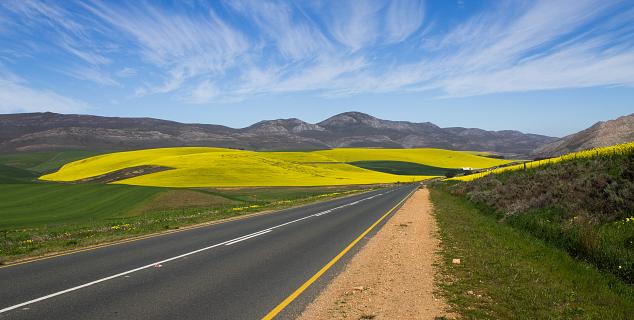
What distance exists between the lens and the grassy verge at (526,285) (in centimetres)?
713

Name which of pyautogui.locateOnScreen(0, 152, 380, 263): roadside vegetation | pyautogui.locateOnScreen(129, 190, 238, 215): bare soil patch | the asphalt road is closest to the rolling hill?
pyautogui.locateOnScreen(0, 152, 380, 263): roadside vegetation

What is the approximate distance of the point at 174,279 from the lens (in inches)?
385

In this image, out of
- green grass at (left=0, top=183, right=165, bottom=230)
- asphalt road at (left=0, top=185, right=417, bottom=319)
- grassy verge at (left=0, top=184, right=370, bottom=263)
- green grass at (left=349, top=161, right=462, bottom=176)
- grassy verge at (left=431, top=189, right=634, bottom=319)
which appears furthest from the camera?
green grass at (left=349, top=161, right=462, bottom=176)

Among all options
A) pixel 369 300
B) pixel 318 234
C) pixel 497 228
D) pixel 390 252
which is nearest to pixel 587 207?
pixel 497 228

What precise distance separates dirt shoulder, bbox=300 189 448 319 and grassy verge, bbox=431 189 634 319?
45 centimetres

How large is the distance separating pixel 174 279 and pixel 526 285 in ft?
25.0

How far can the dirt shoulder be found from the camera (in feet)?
24.2

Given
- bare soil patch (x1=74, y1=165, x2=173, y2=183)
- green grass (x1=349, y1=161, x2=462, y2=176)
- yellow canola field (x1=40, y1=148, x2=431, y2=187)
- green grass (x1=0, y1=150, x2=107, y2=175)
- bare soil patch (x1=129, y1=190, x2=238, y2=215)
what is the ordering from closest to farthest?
bare soil patch (x1=129, y1=190, x2=238, y2=215) → yellow canola field (x1=40, y1=148, x2=431, y2=187) → bare soil patch (x1=74, y1=165, x2=173, y2=183) → green grass (x1=349, y1=161, x2=462, y2=176) → green grass (x1=0, y1=150, x2=107, y2=175)

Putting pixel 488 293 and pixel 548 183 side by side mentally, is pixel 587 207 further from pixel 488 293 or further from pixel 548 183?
pixel 488 293

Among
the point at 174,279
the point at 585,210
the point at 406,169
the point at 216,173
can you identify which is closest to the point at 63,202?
the point at 216,173

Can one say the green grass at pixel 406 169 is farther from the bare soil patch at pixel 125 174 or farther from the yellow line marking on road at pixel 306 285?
the yellow line marking on road at pixel 306 285

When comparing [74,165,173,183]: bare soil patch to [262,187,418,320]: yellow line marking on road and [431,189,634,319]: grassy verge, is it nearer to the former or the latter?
[262,187,418,320]: yellow line marking on road

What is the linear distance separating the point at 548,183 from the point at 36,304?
21647 millimetres

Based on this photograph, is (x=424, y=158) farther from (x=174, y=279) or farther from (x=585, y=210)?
(x=174, y=279)
